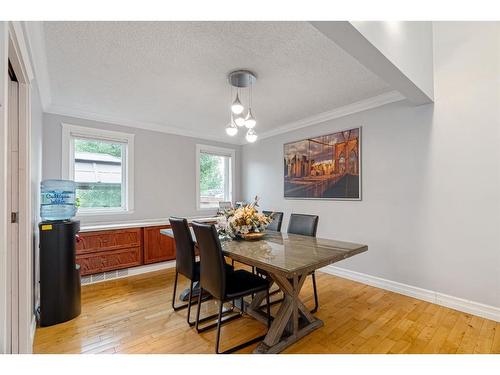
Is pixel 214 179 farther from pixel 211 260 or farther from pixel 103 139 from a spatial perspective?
pixel 211 260

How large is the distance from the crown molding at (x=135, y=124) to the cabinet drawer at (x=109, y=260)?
6.35ft

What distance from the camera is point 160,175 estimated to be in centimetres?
428

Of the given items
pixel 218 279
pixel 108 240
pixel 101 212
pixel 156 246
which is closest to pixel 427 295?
pixel 218 279

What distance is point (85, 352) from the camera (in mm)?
1904

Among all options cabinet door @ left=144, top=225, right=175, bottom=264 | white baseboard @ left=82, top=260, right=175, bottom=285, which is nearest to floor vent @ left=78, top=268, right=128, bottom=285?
white baseboard @ left=82, top=260, right=175, bottom=285

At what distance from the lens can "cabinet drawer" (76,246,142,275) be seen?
331cm

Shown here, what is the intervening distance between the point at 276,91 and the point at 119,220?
3.02 meters

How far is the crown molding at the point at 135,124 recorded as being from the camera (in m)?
3.42

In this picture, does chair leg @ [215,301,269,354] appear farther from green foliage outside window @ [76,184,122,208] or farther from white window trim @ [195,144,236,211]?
white window trim @ [195,144,236,211]

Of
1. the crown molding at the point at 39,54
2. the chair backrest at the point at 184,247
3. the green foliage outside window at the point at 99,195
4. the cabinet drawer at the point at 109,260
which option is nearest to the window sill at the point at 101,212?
the green foliage outside window at the point at 99,195

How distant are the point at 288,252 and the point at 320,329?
2.63 ft

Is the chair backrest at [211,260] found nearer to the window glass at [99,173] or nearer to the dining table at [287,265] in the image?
the dining table at [287,265]

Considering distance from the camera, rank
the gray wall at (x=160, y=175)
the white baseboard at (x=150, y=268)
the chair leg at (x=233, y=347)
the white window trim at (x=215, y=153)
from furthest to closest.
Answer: the white window trim at (x=215, y=153)
the gray wall at (x=160, y=175)
the white baseboard at (x=150, y=268)
the chair leg at (x=233, y=347)
